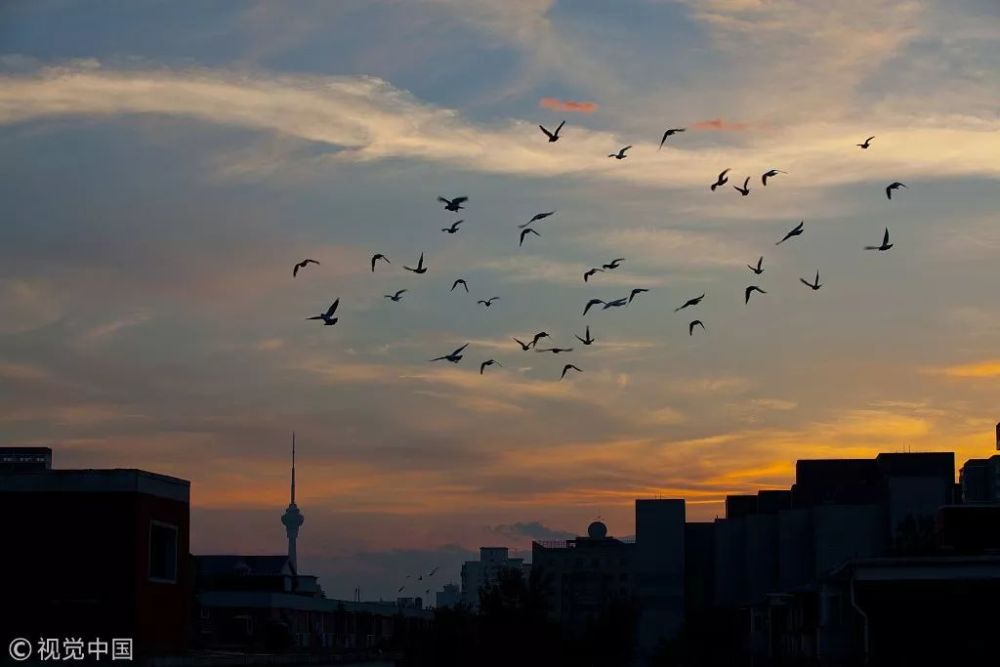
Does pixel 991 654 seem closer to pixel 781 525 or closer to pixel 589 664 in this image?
pixel 589 664

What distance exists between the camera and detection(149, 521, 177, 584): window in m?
53.0

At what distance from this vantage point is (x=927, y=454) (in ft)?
577

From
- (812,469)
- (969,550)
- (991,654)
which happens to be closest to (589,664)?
(969,550)

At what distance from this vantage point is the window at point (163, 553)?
53.0m

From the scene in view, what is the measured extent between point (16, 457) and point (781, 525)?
102239mm

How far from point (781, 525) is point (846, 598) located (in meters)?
104

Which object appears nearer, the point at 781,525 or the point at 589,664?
the point at 589,664

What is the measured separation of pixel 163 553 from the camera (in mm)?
53844

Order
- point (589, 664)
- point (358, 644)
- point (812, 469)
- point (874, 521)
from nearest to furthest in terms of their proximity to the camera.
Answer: point (589, 664) < point (358, 644) < point (874, 521) < point (812, 469)

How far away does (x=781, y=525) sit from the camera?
176 meters

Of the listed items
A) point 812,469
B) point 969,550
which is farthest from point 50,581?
point 812,469

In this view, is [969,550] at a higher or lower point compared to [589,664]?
higher

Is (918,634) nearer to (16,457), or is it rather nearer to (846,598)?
(846,598)

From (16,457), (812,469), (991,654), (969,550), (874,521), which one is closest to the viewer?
(991,654)
